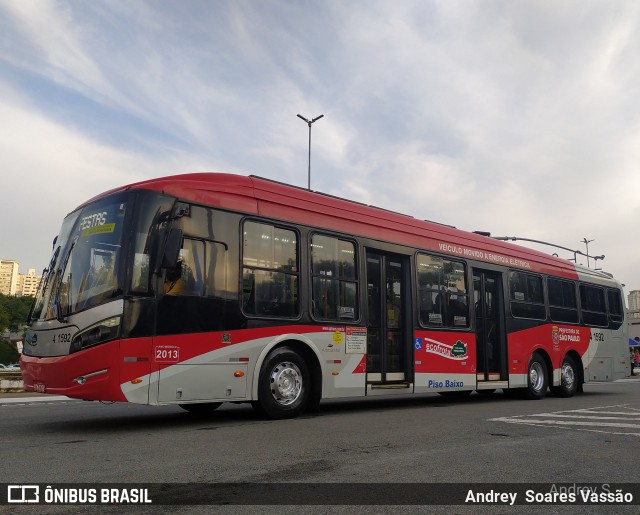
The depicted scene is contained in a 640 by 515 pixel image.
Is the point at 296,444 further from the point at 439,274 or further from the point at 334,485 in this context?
the point at 439,274

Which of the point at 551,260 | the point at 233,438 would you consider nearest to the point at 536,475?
the point at 233,438

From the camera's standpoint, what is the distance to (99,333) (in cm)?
716

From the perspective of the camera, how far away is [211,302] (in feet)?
26.5

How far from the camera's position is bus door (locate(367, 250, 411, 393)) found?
10.4m

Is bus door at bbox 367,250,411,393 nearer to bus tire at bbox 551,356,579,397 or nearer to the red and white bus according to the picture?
the red and white bus

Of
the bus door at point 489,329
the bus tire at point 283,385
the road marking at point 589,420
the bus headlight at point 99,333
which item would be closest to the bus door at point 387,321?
the bus tire at point 283,385

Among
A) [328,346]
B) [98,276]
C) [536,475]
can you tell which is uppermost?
[98,276]

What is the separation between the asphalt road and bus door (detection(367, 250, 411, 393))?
968 millimetres

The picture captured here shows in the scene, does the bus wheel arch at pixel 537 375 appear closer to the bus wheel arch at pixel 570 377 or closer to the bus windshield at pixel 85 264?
the bus wheel arch at pixel 570 377

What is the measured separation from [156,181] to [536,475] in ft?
18.9

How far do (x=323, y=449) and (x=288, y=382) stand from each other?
295 centimetres

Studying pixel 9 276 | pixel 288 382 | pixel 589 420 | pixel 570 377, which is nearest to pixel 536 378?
pixel 570 377

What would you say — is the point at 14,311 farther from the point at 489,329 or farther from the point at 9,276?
the point at 489,329

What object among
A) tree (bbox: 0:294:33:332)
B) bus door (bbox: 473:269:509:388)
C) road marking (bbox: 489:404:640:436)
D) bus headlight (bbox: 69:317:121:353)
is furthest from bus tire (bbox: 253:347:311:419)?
tree (bbox: 0:294:33:332)
